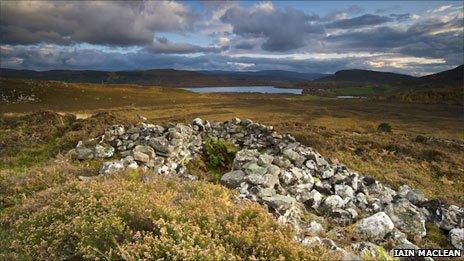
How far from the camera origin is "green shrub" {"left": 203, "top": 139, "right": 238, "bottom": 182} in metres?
16.4

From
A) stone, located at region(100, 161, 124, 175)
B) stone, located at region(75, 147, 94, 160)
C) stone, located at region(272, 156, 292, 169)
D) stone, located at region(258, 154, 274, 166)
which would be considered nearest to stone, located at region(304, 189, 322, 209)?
stone, located at region(258, 154, 274, 166)

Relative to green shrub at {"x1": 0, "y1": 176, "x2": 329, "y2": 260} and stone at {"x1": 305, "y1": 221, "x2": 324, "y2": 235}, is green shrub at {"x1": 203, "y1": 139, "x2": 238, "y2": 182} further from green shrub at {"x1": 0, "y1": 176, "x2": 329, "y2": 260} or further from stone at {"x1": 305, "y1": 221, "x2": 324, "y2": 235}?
green shrub at {"x1": 0, "y1": 176, "x2": 329, "y2": 260}

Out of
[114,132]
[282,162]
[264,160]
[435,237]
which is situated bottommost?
[435,237]

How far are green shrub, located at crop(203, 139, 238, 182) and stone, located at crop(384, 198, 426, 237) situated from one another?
641cm

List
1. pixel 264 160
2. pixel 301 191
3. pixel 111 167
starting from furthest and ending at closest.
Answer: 1. pixel 264 160
2. pixel 111 167
3. pixel 301 191

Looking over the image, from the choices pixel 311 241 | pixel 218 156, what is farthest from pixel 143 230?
pixel 218 156

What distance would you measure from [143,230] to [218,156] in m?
10.0

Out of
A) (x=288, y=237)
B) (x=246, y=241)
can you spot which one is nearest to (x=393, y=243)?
(x=288, y=237)

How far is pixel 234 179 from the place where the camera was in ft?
42.0

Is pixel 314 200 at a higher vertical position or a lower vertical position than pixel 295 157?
lower

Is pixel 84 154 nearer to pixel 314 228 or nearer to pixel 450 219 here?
pixel 314 228

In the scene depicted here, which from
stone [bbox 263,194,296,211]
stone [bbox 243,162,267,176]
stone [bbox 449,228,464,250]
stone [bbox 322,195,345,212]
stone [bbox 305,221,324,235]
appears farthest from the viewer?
stone [bbox 243,162,267,176]

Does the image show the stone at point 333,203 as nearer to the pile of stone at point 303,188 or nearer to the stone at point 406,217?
the pile of stone at point 303,188

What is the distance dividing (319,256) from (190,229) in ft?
7.17
